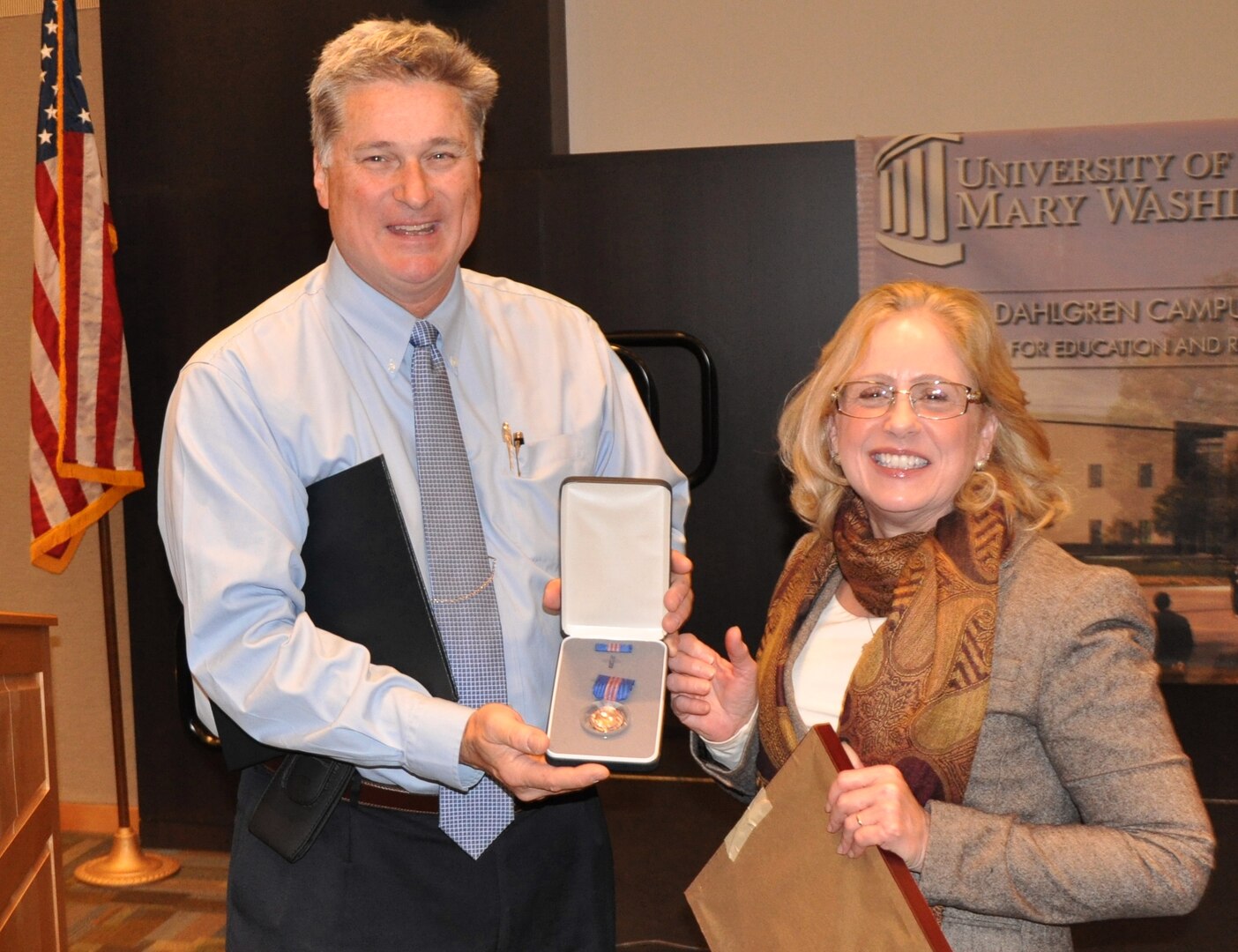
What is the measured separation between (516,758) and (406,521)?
1.35 ft

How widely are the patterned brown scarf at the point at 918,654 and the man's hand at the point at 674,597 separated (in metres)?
0.16

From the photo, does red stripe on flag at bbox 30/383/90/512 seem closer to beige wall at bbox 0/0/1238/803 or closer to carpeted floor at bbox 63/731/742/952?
beige wall at bbox 0/0/1238/803

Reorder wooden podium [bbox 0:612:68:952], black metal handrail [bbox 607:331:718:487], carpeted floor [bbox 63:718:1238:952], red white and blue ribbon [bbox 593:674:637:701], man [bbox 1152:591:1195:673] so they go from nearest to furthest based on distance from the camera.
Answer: red white and blue ribbon [bbox 593:674:637:701] < wooden podium [bbox 0:612:68:952] < carpeted floor [bbox 63:718:1238:952] < man [bbox 1152:591:1195:673] < black metal handrail [bbox 607:331:718:487]

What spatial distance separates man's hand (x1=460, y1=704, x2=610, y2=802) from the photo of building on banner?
267 cm

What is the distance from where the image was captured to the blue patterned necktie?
1794 millimetres

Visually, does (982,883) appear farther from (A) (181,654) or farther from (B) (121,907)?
(B) (121,907)

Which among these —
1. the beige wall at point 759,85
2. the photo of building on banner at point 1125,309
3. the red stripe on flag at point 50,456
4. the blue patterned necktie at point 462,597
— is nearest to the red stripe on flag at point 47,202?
the beige wall at point 759,85

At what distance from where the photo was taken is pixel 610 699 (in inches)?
65.3

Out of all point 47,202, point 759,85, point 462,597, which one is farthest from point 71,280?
point 462,597

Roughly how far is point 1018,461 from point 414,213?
0.94 m

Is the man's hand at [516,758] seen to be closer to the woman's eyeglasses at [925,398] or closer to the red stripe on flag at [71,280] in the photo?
the woman's eyeglasses at [925,398]

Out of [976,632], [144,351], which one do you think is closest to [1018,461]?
[976,632]

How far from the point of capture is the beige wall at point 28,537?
15.7 ft

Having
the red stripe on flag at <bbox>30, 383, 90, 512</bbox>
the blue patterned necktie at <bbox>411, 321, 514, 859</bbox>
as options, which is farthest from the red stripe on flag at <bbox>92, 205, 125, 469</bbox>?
the blue patterned necktie at <bbox>411, 321, 514, 859</bbox>
